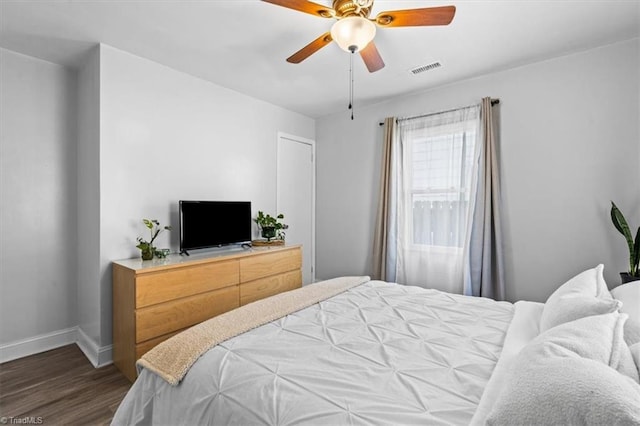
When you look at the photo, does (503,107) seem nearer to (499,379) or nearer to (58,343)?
(499,379)

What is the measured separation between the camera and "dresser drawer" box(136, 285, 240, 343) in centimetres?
224

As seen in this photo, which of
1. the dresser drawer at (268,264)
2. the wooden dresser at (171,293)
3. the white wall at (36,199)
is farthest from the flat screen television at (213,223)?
the white wall at (36,199)

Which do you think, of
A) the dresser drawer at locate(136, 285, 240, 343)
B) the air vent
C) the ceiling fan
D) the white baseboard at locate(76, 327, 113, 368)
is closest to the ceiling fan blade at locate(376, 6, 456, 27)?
the ceiling fan

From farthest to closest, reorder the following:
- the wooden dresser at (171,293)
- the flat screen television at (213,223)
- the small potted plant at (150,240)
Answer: the flat screen television at (213,223)
the small potted plant at (150,240)
the wooden dresser at (171,293)

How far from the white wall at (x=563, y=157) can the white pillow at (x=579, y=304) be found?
51.2 inches

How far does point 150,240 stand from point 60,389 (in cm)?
122

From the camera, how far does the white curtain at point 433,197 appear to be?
3246 millimetres

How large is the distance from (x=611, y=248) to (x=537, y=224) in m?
0.54

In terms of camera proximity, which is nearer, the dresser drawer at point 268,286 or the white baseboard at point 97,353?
the white baseboard at point 97,353

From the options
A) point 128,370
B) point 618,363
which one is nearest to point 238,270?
point 128,370

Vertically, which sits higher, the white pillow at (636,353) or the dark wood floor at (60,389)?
the white pillow at (636,353)

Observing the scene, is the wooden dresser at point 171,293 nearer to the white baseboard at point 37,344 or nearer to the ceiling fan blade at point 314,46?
the white baseboard at point 37,344

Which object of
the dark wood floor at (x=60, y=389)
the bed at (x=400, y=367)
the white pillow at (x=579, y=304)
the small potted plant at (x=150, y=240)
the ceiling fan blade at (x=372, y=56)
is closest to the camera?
the bed at (x=400, y=367)

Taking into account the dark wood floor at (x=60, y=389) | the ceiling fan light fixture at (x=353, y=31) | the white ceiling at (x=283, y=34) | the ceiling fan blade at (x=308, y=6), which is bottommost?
the dark wood floor at (x=60, y=389)
